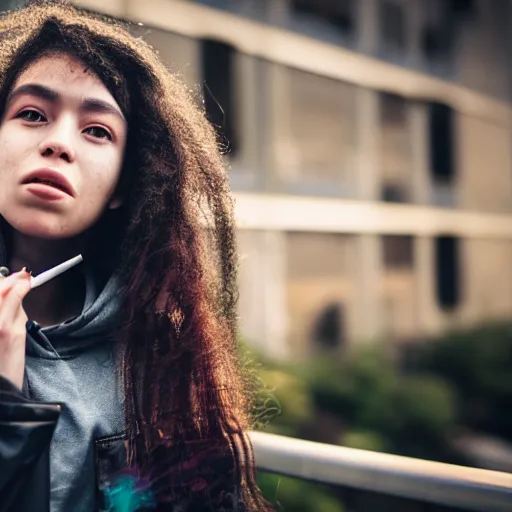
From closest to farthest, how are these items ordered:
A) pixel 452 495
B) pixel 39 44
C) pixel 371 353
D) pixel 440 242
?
pixel 39 44, pixel 452 495, pixel 371 353, pixel 440 242

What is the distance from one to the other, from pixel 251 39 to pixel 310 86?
139 cm

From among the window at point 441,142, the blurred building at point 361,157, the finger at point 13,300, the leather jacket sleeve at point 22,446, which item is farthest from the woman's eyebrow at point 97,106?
the window at point 441,142

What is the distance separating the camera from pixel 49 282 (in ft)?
4.70

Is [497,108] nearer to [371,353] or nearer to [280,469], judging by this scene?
[371,353]

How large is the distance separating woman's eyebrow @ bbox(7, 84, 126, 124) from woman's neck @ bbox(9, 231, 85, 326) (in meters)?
0.25

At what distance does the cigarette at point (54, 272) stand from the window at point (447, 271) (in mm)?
11582

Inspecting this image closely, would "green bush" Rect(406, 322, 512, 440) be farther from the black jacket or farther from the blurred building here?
the black jacket

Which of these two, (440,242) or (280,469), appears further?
(440,242)

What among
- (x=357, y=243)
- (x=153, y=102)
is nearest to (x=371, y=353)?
(x=357, y=243)

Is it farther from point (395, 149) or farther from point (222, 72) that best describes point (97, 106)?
point (395, 149)

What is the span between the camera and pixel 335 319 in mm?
10102

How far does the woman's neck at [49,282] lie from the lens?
1404 mm

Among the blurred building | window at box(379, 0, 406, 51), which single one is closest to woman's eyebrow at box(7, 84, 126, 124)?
the blurred building

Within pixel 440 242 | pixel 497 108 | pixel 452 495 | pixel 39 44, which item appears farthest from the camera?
pixel 497 108
